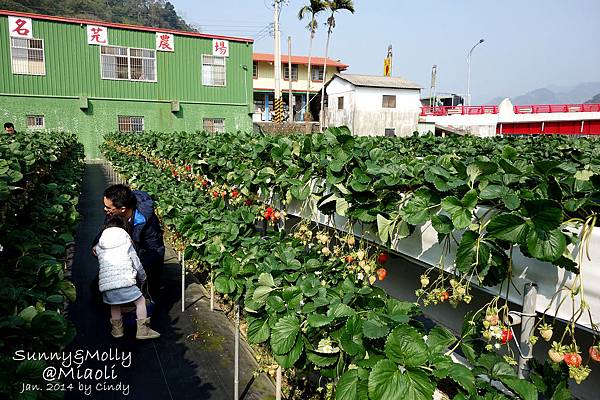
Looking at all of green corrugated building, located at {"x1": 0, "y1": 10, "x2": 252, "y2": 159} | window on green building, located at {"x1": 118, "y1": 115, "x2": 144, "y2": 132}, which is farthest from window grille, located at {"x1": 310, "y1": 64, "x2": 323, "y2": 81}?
window on green building, located at {"x1": 118, "y1": 115, "x2": 144, "y2": 132}

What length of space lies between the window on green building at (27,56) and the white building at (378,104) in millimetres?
19257

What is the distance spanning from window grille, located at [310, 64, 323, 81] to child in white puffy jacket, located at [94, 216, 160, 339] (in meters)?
39.9

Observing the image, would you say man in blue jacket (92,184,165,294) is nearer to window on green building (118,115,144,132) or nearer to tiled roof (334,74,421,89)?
window on green building (118,115,144,132)

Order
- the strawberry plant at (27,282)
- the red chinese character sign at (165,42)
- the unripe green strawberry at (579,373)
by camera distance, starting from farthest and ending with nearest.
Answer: the red chinese character sign at (165,42)
the strawberry plant at (27,282)
the unripe green strawberry at (579,373)

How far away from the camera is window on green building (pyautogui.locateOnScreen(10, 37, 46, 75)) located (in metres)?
20.3

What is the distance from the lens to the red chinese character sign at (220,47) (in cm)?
2448

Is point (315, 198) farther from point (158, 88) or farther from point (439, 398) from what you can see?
point (158, 88)

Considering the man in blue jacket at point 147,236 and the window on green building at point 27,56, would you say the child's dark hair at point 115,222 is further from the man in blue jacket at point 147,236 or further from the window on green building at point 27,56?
the window on green building at point 27,56

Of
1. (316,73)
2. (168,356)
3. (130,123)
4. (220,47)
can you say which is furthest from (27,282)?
(316,73)

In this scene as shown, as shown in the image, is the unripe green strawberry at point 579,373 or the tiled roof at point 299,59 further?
the tiled roof at point 299,59

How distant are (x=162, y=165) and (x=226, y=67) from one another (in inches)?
687

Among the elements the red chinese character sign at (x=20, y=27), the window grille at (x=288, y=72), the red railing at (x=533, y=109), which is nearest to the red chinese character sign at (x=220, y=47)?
the red chinese character sign at (x=20, y=27)

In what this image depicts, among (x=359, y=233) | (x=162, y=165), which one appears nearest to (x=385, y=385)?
(x=359, y=233)

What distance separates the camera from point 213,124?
25078 mm
